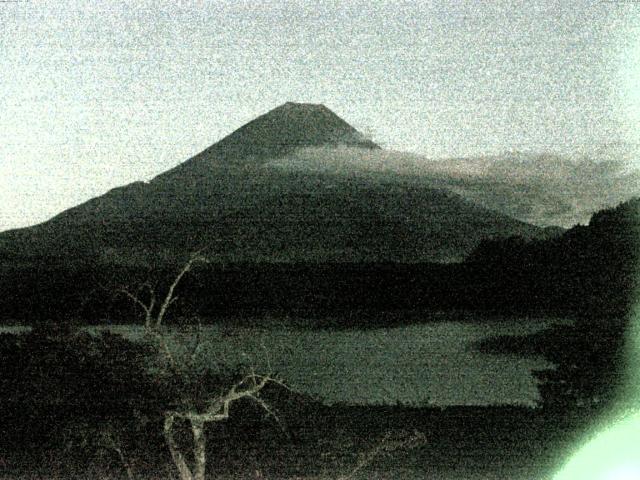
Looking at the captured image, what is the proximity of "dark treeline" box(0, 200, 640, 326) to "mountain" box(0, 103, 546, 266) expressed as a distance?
2.6 inches

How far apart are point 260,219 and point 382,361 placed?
3.01ft

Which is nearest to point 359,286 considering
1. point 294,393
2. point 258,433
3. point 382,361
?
point 382,361

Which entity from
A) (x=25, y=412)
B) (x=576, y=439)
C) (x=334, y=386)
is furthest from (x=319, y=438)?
(x=25, y=412)

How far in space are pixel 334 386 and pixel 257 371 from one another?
1.23ft

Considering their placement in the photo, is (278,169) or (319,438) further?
(278,169)

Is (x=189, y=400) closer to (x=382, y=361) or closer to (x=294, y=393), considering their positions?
(x=294, y=393)

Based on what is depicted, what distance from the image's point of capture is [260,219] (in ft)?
10.8

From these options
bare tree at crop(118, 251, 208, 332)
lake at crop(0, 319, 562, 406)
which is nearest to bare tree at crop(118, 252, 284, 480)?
bare tree at crop(118, 251, 208, 332)

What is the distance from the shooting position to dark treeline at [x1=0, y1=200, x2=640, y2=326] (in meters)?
3.17

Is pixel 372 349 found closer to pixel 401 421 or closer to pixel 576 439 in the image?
pixel 401 421

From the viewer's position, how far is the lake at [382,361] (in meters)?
3.08

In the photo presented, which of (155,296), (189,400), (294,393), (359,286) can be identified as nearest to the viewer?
(189,400)

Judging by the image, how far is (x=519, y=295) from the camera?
11.2 feet

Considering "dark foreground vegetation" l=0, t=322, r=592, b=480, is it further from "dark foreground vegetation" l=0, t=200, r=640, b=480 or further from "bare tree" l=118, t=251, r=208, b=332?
"bare tree" l=118, t=251, r=208, b=332
